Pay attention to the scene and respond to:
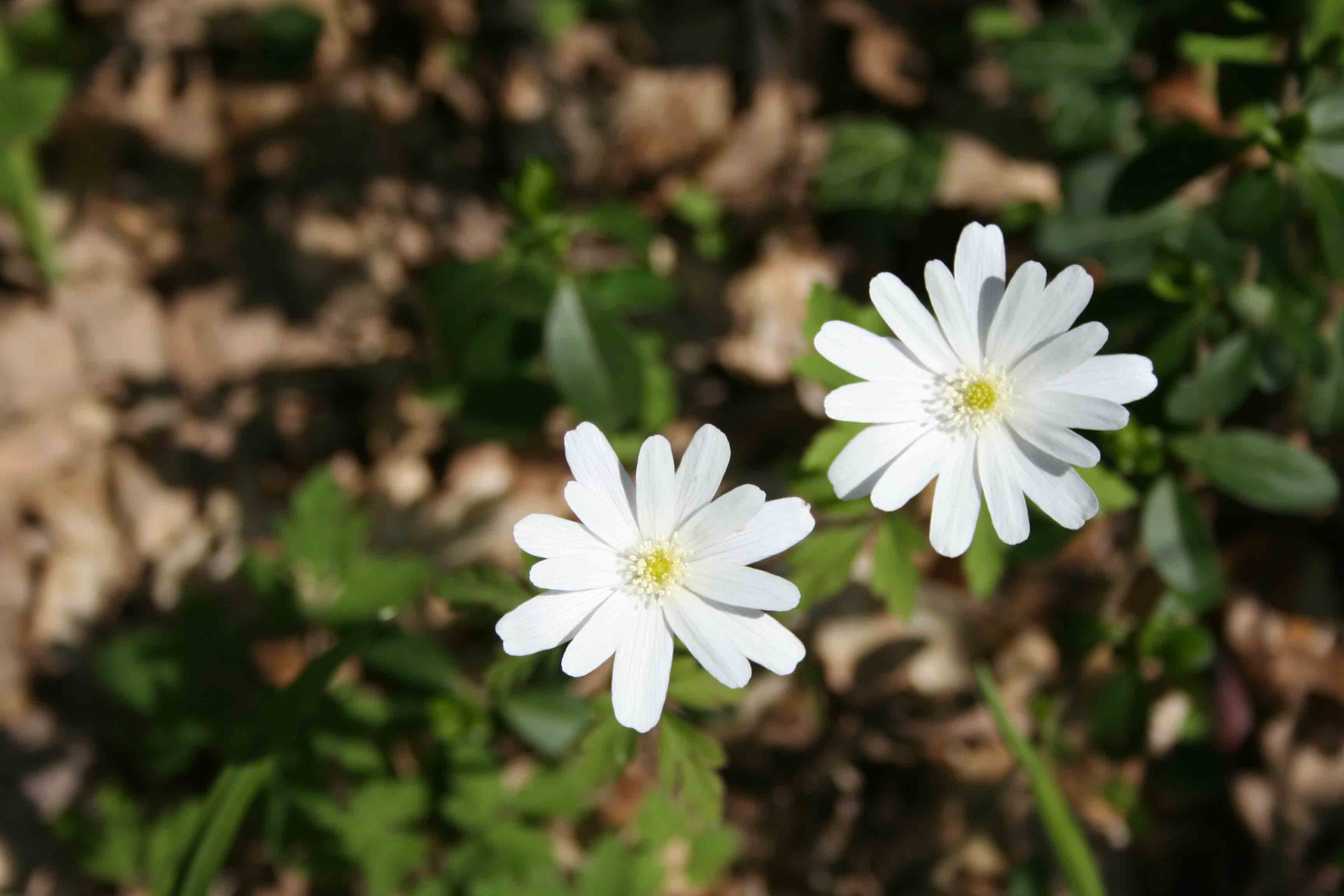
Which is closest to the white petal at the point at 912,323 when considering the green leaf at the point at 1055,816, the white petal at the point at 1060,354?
the white petal at the point at 1060,354

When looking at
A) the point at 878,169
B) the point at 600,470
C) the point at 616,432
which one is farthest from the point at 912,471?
the point at 878,169

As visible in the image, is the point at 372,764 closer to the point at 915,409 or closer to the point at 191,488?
the point at 191,488

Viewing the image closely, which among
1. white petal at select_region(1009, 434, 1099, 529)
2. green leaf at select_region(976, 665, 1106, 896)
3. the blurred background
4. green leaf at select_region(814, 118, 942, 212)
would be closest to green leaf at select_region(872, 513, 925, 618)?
the blurred background

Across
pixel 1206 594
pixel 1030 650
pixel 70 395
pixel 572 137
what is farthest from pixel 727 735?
pixel 70 395

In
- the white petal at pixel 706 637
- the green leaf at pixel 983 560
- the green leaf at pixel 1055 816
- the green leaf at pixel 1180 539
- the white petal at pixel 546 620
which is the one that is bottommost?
the green leaf at pixel 1055 816

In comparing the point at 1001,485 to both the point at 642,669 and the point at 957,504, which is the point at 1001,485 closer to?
the point at 957,504

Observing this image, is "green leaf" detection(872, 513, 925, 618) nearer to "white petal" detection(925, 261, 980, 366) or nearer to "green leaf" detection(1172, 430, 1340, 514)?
"white petal" detection(925, 261, 980, 366)

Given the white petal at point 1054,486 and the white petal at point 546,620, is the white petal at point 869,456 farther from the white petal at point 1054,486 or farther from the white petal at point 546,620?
the white petal at point 546,620
